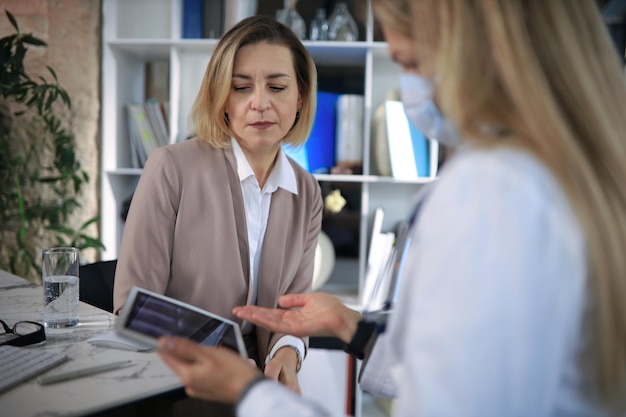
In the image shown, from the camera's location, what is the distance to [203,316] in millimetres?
1068

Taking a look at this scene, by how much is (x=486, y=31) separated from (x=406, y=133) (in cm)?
216

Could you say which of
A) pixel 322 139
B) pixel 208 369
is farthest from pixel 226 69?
pixel 322 139

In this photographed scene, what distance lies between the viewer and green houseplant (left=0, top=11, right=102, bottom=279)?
8.32 feet

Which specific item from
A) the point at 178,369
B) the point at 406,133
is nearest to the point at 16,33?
the point at 406,133

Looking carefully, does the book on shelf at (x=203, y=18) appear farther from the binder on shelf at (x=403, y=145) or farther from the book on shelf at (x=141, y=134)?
the binder on shelf at (x=403, y=145)

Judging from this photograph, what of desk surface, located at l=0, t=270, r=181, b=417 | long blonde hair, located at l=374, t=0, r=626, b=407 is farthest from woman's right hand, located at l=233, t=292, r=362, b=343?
long blonde hair, located at l=374, t=0, r=626, b=407

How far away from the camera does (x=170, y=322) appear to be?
999mm

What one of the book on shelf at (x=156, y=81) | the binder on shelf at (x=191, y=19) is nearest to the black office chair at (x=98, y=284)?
the binder on shelf at (x=191, y=19)

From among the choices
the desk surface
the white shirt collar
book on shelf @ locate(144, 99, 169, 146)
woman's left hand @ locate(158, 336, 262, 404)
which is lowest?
the desk surface

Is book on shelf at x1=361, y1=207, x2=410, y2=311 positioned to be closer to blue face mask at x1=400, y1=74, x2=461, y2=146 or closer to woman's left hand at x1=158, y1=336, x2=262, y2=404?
blue face mask at x1=400, y1=74, x2=461, y2=146

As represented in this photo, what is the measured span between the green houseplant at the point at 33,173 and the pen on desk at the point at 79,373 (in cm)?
166

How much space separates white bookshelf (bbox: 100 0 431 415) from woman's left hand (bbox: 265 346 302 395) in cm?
125

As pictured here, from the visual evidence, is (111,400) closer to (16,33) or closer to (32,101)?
(32,101)

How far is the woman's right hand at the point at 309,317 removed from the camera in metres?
1.14
